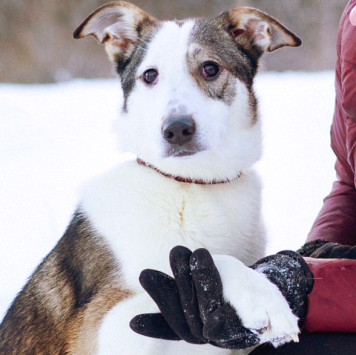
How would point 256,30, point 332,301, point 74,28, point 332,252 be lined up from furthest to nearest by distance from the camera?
1. point 74,28
2. point 256,30
3. point 332,252
4. point 332,301

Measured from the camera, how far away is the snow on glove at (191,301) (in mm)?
804

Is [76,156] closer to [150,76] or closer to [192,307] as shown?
[150,76]

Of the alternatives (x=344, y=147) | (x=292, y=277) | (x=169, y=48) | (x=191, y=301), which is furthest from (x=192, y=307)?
(x=344, y=147)

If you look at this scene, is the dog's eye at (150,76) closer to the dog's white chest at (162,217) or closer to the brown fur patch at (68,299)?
the dog's white chest at (162,217)

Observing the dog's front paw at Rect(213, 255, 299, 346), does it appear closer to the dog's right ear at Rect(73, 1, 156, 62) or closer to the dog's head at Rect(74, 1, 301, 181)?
the dog's head at Rect(74, 1, 301, 181)

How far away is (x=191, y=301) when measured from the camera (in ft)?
2.68

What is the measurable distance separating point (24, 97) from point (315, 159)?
3.06 m

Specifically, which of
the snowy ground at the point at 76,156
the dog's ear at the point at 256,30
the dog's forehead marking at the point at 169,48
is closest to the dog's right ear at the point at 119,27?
the dog's forehead marking at the point at 169,48

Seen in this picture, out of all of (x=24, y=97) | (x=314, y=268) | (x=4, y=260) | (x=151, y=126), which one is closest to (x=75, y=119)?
(x=24, y=97)

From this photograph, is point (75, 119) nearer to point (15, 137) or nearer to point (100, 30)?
point (15, 137)

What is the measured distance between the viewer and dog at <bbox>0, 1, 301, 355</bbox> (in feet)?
3.56

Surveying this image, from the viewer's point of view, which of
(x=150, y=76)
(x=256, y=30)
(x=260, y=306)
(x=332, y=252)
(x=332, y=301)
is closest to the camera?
(x=260, y=306)

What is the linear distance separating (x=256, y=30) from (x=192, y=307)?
1.09m

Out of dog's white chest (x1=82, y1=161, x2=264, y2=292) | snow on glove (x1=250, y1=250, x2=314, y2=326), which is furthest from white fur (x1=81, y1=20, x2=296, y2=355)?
snow on glove (x1=250, y1=250, x2=314, y2=326)
